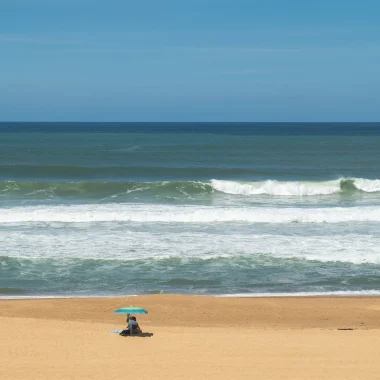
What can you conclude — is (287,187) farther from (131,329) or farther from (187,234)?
(131,329)

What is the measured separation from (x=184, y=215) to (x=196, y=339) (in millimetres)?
14163

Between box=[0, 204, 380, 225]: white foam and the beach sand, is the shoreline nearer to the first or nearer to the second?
the beach sand

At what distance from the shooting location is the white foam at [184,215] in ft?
84.1

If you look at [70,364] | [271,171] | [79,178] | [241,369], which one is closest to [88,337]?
[70,364]

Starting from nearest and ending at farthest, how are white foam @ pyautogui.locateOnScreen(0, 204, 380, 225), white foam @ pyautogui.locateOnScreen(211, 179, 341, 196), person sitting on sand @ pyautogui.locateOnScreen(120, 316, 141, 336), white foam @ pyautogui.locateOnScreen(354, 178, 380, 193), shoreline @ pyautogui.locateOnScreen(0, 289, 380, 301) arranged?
1. person sitting on sand @ pyautogui.locateOnScreen(120, 316, 141, 336)
2. shoreline @ pyautogui.locateOnScreen(0, 289, 380, 301)
3. white foam @ pyautogui.locateOnScreen(0, 204, 380, 225)
4. white foam @ pyautogui.locateOnScreen(211, 179, 341, 196)
5. white foam @ pyautogui.locateOnScreen(354, 178, 380, 193)

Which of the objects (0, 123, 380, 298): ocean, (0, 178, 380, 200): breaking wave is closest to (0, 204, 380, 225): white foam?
(0, 123, 380, 298): ocean

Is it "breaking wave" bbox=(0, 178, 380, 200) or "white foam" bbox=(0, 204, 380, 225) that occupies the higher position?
"breaking wave" bbox=(0, 178, 380, 200)

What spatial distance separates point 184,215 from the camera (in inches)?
1035

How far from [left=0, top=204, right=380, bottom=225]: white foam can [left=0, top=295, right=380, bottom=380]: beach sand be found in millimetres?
9999

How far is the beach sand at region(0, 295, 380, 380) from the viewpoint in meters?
10.5

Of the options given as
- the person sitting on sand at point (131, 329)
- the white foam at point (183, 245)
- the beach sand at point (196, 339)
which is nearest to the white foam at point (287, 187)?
the white foam at point (183, 245)

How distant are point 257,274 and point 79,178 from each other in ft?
82.8

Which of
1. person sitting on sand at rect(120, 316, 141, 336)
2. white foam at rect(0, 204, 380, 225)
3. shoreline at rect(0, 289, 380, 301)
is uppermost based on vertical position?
white foam at rect(0, 204, 380, 225)

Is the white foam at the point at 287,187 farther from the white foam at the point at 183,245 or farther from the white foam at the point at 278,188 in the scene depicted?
the white foam at the point at 183,245
